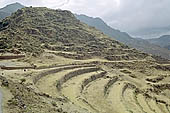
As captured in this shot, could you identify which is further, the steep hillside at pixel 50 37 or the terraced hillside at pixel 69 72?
the steep hillside at pixel 50 37

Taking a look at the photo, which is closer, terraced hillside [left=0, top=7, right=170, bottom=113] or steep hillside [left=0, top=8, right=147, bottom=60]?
terraced hillside [left=0, top=7, right=170, bottom=113]

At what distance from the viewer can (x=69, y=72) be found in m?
34.2

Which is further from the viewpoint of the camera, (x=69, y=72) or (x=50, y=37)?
(x=50, y=37)

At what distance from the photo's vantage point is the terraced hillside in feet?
63.7

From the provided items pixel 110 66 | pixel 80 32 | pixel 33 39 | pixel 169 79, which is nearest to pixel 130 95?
pixel 110 66

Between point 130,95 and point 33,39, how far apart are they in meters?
31.7

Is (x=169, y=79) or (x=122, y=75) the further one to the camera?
(x=169, y=79)

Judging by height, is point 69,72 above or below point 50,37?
below

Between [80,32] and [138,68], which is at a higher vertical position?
[80,32]

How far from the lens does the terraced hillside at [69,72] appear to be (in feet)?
63.7

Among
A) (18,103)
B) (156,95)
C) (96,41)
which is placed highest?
(96,41)

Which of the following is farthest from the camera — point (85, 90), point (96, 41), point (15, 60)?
point (96, 41)

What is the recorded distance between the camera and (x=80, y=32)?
229 feet

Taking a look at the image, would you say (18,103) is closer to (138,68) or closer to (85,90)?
(85,90)
